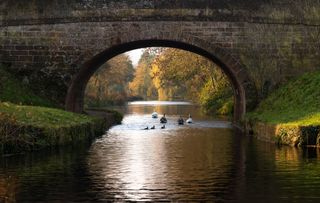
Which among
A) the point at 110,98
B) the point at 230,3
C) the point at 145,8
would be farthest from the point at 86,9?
the point at 110,98

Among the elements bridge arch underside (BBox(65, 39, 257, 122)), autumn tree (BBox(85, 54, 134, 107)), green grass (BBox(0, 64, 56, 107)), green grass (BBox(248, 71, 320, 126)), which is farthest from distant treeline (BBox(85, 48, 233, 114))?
green grass (BBox(0, 64, 56, 107))

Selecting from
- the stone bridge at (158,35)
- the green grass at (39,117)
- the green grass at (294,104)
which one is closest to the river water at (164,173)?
the green grass at (39,117)

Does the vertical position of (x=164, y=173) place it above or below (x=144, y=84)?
below

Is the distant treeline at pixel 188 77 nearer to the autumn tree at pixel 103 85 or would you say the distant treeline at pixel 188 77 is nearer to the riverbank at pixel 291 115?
the autumn tree at pixel 103 85

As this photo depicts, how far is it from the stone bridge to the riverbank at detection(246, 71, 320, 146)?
188cm

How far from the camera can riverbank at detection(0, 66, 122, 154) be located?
21516 millimetres

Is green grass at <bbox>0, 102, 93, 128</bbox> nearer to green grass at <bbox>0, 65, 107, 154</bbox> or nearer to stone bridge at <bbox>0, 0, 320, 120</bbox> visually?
green grass at <bbox>0, 65, 107, 154</bbox>

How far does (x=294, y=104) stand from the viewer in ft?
98.3

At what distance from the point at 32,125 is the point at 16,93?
9.75 m

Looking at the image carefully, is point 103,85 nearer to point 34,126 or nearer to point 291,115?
point 291,115

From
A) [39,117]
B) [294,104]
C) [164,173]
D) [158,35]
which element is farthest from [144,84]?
[164,173]

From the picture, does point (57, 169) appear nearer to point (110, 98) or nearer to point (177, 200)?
point (177, 200)

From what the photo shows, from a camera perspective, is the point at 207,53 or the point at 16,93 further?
the point at 207,53

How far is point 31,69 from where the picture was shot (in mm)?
33906
